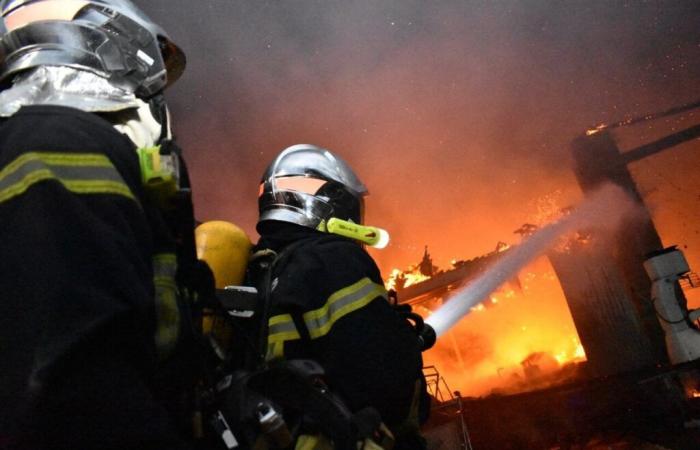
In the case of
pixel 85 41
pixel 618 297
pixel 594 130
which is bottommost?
pixel 618 297

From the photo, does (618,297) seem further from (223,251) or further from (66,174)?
(66,174)

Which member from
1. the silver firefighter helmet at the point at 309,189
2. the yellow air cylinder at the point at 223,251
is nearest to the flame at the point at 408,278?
the silver firefighter helmet at the point at 309,189

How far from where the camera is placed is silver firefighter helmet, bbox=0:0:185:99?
4.34 ft

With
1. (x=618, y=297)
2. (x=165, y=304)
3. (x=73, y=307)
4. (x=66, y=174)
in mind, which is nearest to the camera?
(x=73, y=307)

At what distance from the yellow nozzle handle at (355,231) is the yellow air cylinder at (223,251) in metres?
0.67

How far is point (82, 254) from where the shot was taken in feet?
2.86

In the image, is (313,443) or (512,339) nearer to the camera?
(313,443)

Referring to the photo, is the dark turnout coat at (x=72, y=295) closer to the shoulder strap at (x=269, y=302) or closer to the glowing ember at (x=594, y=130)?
the shoulder strap at (x=269, y=302)

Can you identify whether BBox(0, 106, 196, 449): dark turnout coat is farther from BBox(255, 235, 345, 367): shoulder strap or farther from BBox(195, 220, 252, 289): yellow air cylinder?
BBox(195, 220, 252, 289): yellow air cylinder

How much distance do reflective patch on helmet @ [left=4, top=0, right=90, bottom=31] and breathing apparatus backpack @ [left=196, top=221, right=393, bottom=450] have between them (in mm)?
1147

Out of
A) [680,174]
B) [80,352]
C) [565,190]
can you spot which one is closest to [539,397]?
[565,190]

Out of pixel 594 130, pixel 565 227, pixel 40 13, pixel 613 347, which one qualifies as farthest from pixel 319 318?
pixel 594 130

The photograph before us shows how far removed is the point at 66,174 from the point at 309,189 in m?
2.12

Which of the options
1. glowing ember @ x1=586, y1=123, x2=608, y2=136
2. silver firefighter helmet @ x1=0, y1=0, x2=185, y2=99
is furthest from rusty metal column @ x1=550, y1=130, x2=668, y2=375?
silver firefighter helmet @ x1=0, y1=0, x2=185, y2=99
